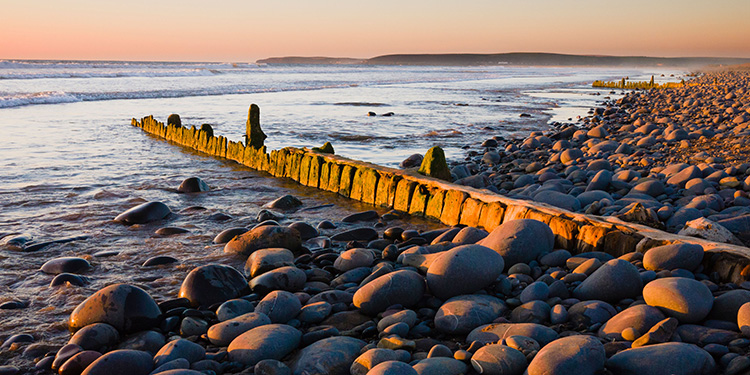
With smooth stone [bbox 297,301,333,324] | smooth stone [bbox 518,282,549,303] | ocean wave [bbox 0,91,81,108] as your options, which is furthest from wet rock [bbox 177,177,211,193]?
ocean wave [bbox 0,91,81,108]

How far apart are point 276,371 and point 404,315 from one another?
989mm

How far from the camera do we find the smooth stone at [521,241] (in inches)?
A: 180

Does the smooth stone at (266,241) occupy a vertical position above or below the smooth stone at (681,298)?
below

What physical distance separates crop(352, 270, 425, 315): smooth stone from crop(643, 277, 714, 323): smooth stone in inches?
61.3

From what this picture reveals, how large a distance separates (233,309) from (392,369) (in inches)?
67.7

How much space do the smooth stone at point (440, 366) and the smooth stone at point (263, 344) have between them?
90cm

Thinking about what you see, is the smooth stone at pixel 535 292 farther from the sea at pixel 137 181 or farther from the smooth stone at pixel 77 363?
the smooth stone at pixel 77 363

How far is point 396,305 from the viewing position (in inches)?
156

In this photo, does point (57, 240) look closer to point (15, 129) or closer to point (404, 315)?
point (404, 315)

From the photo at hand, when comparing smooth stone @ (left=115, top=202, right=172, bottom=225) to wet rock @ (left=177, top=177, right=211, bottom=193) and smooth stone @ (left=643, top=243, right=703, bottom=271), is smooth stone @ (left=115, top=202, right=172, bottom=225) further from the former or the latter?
smooth stone @ (left=643, top=243, right=703, bottom=271)

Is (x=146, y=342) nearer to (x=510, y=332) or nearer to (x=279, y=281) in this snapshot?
(x=279, y=281)

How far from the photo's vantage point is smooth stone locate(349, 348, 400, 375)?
299 centimetres

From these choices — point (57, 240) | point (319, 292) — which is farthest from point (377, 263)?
point (57, 240)

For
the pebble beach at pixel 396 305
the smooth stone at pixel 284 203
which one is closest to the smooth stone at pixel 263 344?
the pebble beach at pixel 396 305
